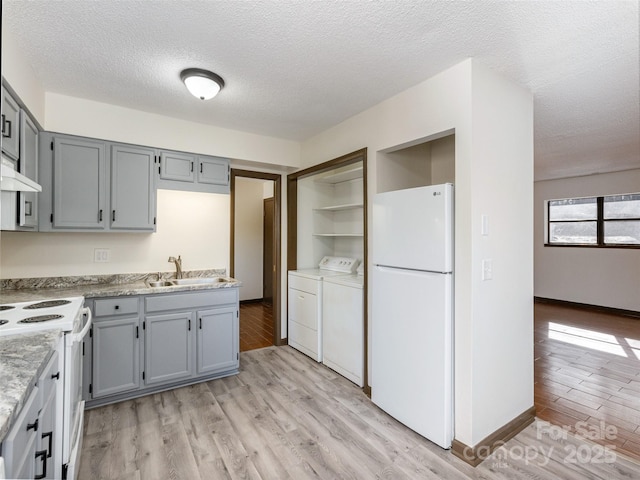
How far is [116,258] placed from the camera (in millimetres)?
3078

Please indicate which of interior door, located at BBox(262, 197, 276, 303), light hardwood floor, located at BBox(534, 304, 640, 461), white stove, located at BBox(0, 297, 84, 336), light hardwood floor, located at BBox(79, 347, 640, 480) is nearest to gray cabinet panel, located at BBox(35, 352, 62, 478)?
white stove, located at BBox(0, 297, 84, 336)

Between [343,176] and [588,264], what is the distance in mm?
5083

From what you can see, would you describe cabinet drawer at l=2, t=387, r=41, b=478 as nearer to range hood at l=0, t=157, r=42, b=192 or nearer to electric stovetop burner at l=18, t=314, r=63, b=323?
electric stovetop burner at l=18, t=314, r=63, b=323

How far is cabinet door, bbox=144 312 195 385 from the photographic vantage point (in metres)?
2.73

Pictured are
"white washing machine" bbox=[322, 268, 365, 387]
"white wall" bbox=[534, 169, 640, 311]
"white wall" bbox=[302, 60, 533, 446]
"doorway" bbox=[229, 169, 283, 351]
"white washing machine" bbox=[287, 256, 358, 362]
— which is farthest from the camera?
"doorway" bbox=[229, 169, 283, 351]

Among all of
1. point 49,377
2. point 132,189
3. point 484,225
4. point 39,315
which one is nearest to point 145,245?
point 132,189

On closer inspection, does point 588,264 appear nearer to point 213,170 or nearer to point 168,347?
point 213,170

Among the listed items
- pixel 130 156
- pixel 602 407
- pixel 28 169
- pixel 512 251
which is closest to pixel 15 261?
pixel 28 169

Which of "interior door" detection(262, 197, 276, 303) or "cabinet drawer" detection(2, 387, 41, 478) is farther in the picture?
"interior door" detection(262, 197, 276, 303)

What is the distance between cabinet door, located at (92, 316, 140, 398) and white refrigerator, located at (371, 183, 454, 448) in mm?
1937

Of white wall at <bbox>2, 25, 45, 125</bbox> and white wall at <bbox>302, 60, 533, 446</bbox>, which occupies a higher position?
white wall at <bbox>2, 25, 45, 125</bbox>

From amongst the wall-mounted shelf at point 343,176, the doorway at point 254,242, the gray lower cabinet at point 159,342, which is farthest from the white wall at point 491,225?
the doorway at point 254,242

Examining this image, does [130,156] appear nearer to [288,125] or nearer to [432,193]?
[288,125]

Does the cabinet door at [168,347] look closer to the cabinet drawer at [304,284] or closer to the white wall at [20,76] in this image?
the cabinet drawer at [304,284]
